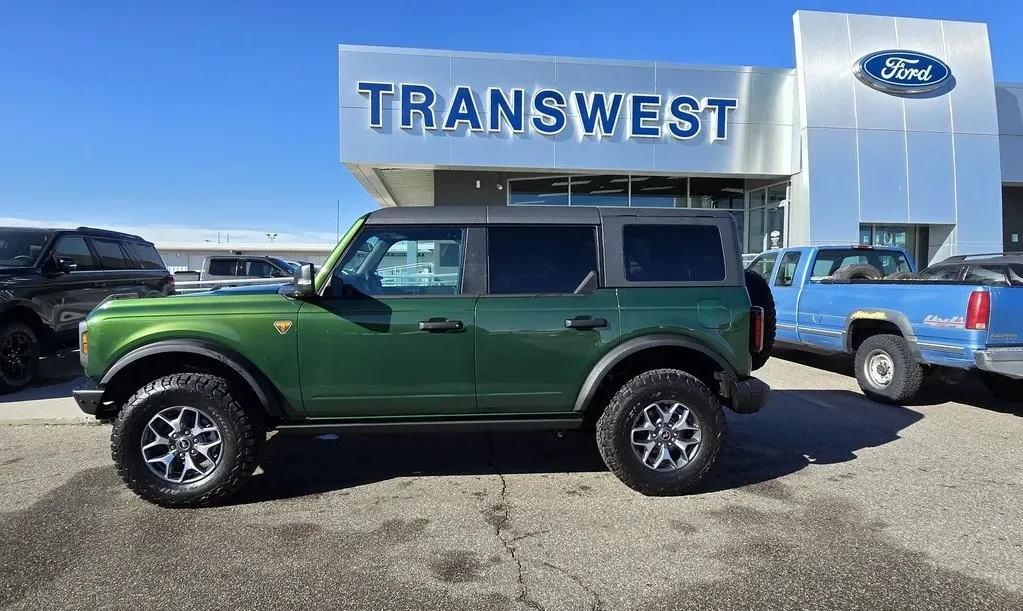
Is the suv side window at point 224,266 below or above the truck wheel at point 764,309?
above

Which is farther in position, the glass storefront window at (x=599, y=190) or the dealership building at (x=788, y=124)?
the glass storefront window at (x=599, y=190)

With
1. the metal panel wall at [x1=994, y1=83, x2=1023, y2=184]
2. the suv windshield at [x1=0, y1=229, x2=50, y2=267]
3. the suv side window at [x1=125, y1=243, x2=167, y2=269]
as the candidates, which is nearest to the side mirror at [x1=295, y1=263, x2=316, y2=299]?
the suv windshield at [x1=0, y1=229, x2=50, y2=267]

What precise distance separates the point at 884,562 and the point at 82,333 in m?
5.02

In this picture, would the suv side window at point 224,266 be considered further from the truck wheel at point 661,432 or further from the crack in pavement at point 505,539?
the truck wheel at point 661,432

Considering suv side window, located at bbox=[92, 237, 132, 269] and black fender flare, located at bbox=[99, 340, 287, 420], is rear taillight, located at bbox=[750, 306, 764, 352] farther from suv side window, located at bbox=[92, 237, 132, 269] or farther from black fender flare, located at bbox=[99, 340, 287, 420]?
suv side window, located at bbox=[92, 237, 132, 269]

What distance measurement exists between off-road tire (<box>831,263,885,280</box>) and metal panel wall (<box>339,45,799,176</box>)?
7.35 metres

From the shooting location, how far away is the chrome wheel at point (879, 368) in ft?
21.0

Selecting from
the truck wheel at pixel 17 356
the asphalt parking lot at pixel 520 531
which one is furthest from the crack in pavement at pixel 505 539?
the truck wheel at pixel 17 356

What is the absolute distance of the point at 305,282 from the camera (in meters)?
3.58

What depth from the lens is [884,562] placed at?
9.84 feet

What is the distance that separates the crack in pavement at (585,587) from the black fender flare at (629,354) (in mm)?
1138

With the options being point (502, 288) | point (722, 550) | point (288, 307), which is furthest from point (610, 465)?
point (288, 307)

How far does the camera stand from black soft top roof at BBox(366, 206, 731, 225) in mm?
3902

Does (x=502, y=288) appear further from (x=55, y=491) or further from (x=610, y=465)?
(x=55, y=491)
